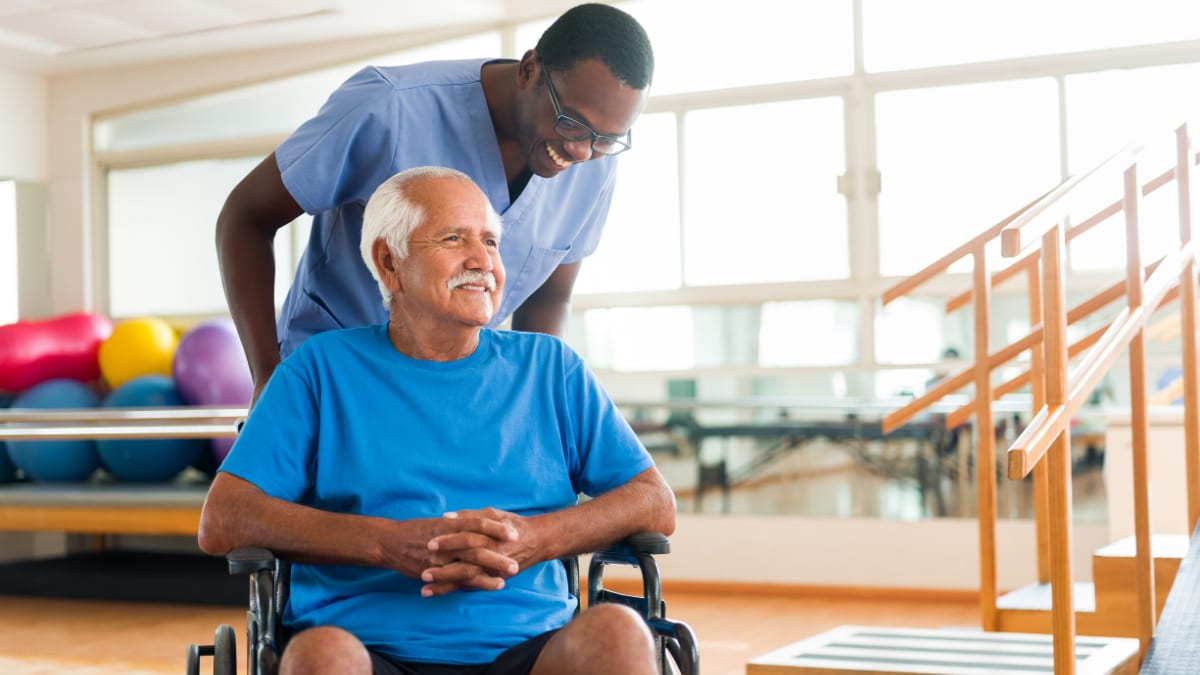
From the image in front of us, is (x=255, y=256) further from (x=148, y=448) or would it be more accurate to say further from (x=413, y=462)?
(x=148, y=448)

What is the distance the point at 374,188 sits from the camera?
6.09 feet

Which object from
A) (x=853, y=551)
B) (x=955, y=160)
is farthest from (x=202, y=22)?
(x=853, y=551)

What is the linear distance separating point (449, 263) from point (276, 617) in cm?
47

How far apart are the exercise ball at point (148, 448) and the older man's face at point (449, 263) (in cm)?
381

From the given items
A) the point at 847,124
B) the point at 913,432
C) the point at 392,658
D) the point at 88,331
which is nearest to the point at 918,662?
the point at 392,658

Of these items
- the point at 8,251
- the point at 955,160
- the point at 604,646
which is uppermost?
the point at 955,160

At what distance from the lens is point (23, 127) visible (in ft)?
20.5

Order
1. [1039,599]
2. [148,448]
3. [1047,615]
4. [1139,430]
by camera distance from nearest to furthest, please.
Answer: [1139,430] < [1047,615] < [1039,599] < [148,448]

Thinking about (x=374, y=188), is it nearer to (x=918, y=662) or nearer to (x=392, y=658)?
(x=392, y=658)

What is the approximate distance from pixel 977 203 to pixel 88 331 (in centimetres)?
363

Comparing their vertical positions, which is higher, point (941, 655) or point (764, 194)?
point (764, 194)

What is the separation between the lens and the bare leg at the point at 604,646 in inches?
57.9

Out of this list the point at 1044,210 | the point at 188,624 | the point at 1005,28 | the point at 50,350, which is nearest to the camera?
the point at 1044,210

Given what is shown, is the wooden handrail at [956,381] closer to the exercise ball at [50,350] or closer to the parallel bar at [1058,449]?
the parallel bar at [1058,449]
